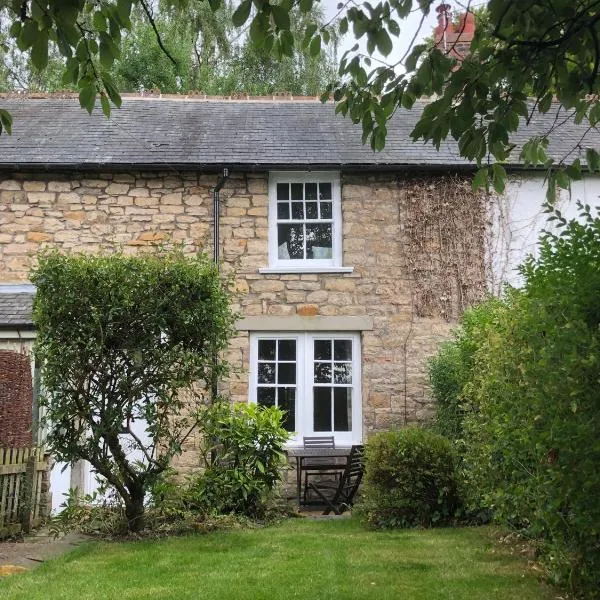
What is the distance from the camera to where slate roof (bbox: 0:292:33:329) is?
10375 millimetres

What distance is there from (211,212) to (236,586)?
7.31 meters

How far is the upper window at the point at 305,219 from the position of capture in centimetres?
1210

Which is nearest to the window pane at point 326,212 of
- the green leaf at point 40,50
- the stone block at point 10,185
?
the stone block at point 10,185

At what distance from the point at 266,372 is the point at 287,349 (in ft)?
1.60

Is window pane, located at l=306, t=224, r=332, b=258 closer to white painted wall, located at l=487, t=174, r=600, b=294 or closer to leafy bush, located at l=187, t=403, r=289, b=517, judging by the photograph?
white painted wall, located at l=487, t=174, r=600, b=294

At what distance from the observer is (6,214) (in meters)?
12.0

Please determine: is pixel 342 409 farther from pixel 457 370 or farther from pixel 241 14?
pixel 241 14

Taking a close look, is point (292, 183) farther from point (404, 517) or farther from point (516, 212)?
A: point (404, 517)

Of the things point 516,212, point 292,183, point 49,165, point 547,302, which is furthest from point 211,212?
point 547,302

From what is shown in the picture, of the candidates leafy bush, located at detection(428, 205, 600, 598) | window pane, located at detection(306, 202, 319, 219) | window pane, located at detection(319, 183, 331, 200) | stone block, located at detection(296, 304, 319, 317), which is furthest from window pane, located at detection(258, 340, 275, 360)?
leafy bush, located at detection(428, 205, 600, 598)

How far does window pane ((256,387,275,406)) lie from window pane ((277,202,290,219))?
2816 millimetres

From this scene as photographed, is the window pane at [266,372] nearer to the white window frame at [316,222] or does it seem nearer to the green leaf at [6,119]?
the white window frame at [316,222]

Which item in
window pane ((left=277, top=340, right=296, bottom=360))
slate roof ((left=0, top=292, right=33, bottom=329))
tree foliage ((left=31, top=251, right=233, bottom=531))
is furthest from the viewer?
window pane ((left=277, top=340, right=296, bottom=360))

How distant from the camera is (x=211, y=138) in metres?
13.1
